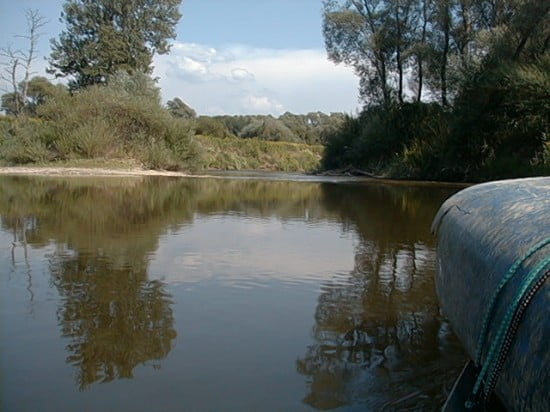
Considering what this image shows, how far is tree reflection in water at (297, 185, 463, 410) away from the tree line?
40.8 feet

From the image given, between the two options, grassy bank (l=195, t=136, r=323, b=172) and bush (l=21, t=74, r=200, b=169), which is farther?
grassy bank (l=195, t=136, r=323, b=172)

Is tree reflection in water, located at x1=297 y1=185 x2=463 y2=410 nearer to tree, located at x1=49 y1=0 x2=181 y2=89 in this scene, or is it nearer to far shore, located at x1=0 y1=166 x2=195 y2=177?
far shore, located at x1=0 y1=166 x2=195 y2=177

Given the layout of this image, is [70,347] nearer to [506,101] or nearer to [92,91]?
[506,101]

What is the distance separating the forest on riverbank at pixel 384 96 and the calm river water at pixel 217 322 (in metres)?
12.4

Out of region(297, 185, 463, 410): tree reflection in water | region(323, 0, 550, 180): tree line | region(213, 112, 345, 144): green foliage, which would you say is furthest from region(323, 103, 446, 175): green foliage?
region(213, 112, 345, 144): green foliage

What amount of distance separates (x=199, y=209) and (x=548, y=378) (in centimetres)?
890

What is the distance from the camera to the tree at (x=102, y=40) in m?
34.4

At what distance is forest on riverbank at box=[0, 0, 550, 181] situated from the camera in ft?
61.9

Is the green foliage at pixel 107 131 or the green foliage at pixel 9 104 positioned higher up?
the green foliage at pixel 9 104

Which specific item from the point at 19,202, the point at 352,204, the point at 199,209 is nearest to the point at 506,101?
the point at 352,204

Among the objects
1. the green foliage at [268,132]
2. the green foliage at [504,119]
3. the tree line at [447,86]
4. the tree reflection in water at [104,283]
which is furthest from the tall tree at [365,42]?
the green foliage at [268,132]

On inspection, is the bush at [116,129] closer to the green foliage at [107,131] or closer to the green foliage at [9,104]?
the green foliage at [107,131]

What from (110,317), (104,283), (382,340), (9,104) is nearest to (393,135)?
(104,283)

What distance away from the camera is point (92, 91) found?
79.5ft
